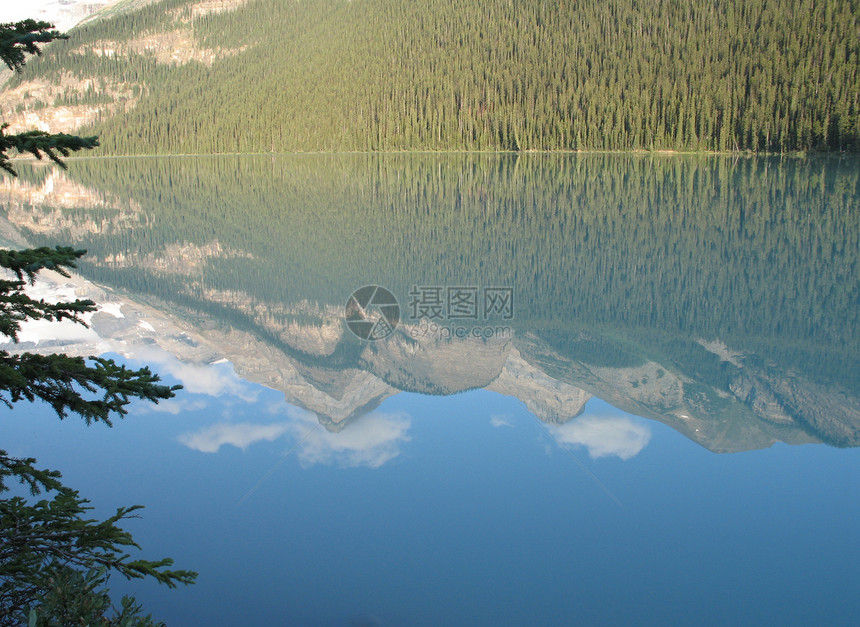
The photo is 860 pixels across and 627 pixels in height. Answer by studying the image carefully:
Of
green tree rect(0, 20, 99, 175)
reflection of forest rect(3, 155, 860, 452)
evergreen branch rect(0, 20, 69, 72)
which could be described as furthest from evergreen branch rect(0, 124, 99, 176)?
reflection of forest rect(3, 155, 860, 452)

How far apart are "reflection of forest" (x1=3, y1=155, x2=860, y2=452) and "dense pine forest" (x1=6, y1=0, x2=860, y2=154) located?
34.6 meters

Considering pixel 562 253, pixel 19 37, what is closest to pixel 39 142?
pixel 19 37

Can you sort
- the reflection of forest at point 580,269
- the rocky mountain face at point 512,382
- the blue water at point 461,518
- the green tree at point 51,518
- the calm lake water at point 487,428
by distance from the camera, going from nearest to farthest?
the green tree at point 51,518 < the blue water at point 461,518 < the calm lake water at point 487,428 < the rocky mountain face at point 512,382 < the reflection of forest at point 580,269

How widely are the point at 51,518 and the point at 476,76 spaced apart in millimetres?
86934

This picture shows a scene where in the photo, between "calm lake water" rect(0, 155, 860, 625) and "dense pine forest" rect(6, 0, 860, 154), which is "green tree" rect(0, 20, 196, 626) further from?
"dense pine forest" rect(6, 0, 860, 154)

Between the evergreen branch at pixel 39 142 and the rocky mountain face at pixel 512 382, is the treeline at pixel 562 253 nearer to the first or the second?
the rocky mountain face at pixel 512 382

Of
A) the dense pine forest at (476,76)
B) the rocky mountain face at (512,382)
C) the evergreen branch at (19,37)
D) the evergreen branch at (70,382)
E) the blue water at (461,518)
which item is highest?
the dense pine forest at (476,76)

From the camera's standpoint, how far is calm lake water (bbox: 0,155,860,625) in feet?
16.0

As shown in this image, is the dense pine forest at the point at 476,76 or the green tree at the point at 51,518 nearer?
the green tree at the point at 51,518

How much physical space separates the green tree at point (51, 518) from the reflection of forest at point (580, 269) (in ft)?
17.3

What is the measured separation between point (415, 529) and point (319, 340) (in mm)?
5487

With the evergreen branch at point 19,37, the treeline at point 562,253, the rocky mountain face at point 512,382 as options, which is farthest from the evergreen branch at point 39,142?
the treeline at point 562,253

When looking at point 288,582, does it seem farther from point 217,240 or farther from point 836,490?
point 217,240

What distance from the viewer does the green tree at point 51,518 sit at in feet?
9.93
